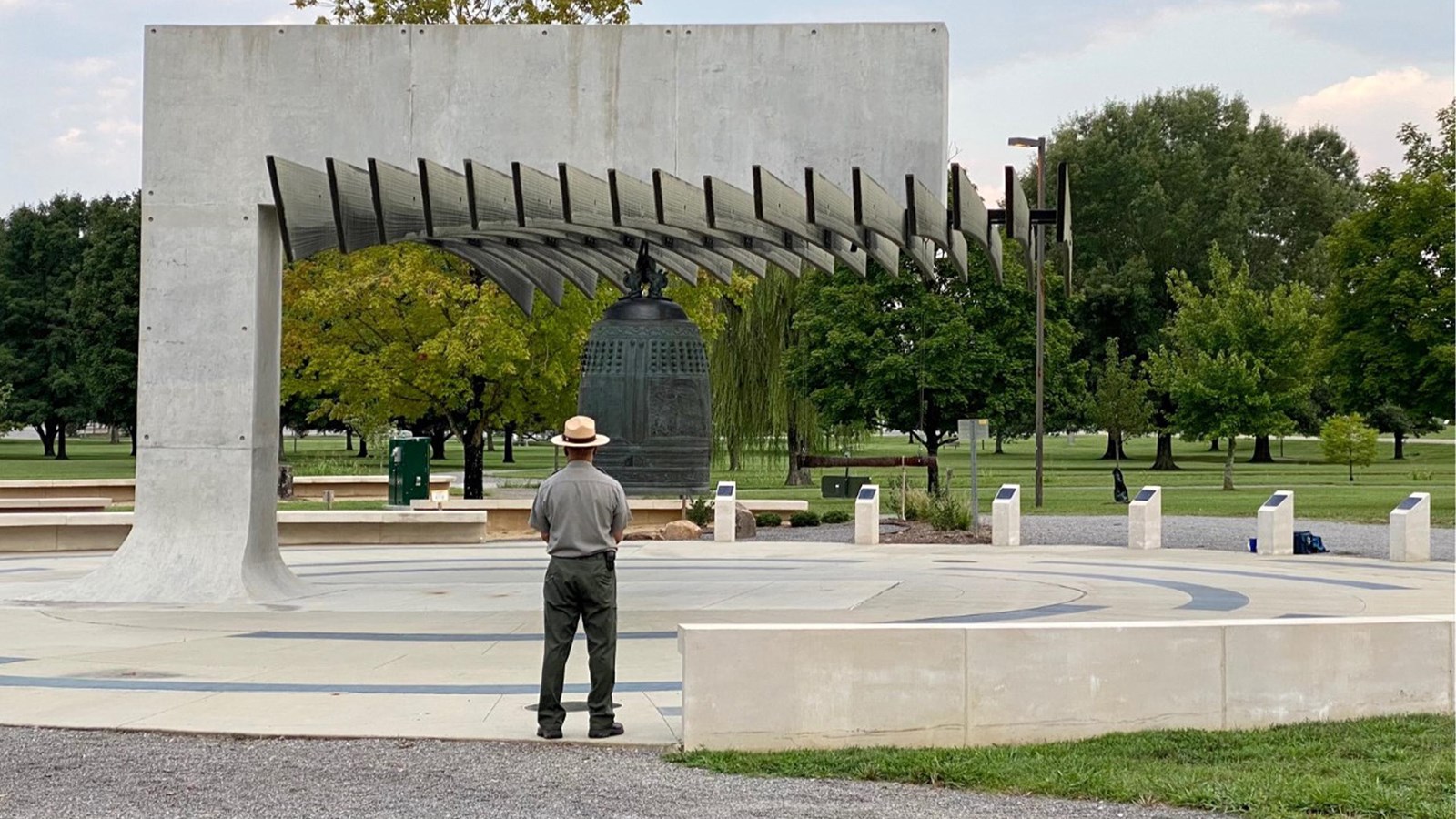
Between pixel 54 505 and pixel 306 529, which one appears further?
pixel 54 505

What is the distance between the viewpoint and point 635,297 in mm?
13734

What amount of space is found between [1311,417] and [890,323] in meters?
36.5

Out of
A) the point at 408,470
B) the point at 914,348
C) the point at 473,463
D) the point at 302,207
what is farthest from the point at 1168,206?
the point at 302,207

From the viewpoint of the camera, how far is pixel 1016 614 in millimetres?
15023

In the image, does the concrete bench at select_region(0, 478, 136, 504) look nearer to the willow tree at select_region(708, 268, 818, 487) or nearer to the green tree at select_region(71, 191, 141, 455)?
the willow tree at select_region(708, 268, 818, 487)

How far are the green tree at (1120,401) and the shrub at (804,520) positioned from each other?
37.5 metres

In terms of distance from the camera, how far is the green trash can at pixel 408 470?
31425 millimetres

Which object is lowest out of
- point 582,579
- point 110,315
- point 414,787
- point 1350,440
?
point 414,787

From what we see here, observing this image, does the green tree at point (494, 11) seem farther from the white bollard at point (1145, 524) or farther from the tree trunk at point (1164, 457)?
the tree trunk at point (1164, 457)

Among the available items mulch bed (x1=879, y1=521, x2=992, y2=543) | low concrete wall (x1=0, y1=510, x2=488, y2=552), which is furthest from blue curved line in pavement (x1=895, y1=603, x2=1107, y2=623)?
low concrete wall (x1=0, y1=510, x2=488, y2=552)

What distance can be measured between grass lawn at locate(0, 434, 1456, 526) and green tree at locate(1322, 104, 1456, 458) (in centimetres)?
265

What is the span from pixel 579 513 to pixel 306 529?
17.4 meters

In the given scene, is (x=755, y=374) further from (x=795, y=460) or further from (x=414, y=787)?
(x=414, y=787)

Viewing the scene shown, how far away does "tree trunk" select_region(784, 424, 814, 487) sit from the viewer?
44188 mm
